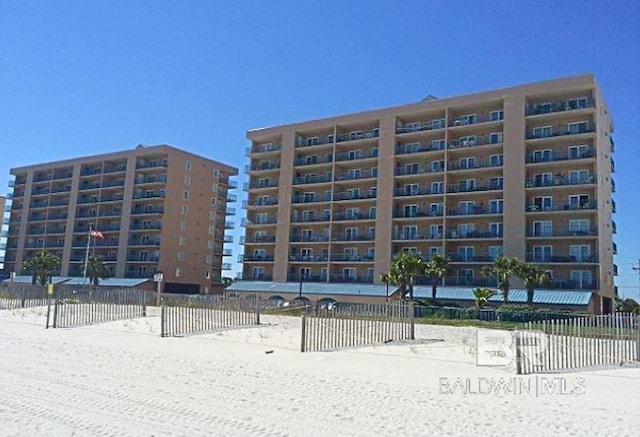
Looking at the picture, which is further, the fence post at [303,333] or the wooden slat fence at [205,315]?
the wooden slat fence at [205,315]

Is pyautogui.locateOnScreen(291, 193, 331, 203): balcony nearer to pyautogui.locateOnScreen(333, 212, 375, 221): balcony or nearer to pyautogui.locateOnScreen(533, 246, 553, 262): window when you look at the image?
pyautogui.locateOnScreen(333, 212, 375, 221): balcony

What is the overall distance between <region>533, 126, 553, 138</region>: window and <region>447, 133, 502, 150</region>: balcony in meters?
3.48

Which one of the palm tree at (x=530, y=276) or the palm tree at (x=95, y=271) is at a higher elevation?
the palm tree at (x=530, y=276)

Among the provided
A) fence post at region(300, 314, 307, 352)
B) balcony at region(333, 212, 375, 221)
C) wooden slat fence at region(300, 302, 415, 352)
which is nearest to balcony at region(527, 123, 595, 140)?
balcony at region(333, 212, 375, 221)

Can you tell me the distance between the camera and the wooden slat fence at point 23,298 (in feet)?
131

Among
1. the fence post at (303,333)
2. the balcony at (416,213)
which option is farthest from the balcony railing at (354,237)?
the fence post at (303,333)

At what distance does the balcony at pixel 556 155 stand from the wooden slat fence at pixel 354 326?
38130 millimetres

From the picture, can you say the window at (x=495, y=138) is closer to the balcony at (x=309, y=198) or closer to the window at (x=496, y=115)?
the window at (x=496, y=115)

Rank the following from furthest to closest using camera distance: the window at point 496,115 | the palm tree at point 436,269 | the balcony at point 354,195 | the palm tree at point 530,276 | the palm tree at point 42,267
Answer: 1. the palm tree at point 42,267
2. the balcony at point 354,195
3. the window at point 496,115
4. the palm tree at point 436,269
5. the palm tree at point 530,276

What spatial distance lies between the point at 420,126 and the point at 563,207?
1903 centimetres

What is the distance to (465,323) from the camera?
37375 millimetres

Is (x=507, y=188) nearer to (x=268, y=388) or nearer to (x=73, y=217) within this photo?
(x=268, y=388)

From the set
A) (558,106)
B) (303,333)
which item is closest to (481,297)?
(558,106)

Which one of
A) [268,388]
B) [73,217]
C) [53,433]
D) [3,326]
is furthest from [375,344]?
[73,217]
